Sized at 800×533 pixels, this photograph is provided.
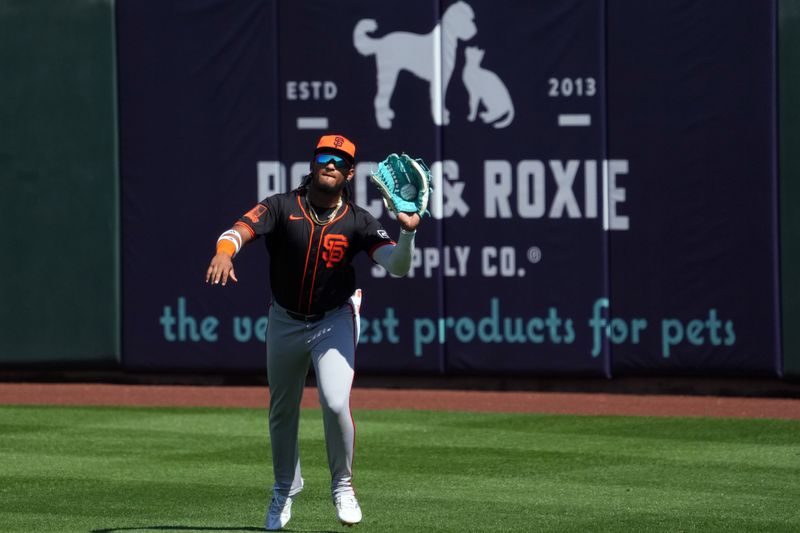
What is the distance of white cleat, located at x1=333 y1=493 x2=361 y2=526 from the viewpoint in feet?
27.8

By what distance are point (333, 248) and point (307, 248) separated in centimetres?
14

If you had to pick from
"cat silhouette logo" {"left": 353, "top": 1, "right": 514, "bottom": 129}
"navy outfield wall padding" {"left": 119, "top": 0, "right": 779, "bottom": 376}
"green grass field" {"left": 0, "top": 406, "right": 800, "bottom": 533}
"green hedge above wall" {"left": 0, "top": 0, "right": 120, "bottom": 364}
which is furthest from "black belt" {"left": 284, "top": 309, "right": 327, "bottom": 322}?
"green hedge above wall" {"left": 0, "top": 0, "right": 120, "bottom": 364}

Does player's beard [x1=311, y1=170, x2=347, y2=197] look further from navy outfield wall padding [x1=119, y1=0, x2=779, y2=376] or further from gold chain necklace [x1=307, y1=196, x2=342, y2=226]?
navy outfield wall padding [x1=119, y1=0, x2=779, y2=376]

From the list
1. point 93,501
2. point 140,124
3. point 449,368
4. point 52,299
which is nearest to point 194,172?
point 140,124

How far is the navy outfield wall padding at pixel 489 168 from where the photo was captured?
640 inches

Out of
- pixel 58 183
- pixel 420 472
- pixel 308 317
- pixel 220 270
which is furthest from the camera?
pixel 58 183

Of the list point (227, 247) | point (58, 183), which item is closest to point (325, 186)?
point (227, 247)

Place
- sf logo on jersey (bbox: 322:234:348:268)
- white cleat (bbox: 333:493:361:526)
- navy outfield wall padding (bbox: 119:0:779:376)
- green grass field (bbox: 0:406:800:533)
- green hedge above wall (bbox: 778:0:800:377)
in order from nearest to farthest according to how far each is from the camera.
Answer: white cleat (bbox: 333:493:361:526) < sf logo on jersey (bbox: 322:234:348:268) < green grass field (bbox: 0:406:800:533) < green hedge above wall (bbox: 778:0:800:377) < navy outfield wall padding (bbox: 119:0:779:376)

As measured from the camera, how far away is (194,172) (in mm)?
17547

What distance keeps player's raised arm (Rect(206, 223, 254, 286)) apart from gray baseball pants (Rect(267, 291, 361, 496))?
530mm

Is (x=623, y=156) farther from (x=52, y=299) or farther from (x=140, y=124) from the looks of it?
(x=52, y=299)

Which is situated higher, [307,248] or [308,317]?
[307,248]

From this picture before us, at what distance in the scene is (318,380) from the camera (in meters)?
8.61

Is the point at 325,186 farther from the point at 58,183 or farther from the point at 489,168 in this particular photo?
the point at 58,183
